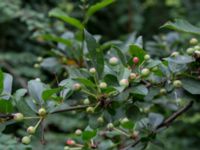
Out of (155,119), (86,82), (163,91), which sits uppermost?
(86,82)

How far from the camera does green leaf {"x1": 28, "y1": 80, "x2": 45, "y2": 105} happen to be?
838mm

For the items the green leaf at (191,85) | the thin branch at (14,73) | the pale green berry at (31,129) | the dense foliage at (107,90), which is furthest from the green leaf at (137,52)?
the thin branch at (14,73)

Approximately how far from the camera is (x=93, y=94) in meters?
0.82

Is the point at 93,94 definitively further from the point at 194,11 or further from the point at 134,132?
the point at 194,11

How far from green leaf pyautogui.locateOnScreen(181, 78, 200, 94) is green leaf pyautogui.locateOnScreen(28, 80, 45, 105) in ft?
0.93

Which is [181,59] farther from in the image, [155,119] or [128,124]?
[155,119]

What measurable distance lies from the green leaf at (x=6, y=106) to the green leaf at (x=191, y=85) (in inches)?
13.4

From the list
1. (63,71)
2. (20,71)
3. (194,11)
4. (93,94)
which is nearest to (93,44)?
(93,94)

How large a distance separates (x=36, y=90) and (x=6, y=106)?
0.08 m

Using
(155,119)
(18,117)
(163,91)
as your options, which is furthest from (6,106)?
(155,119)

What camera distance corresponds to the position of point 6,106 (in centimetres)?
79

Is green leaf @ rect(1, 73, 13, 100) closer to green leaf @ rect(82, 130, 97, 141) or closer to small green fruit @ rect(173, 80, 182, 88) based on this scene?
green leaf @ rect(82, 130, 97, 141)

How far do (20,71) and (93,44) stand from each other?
3.38 feet

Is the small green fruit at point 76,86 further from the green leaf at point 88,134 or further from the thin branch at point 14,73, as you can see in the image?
the thin branch at point 14,73
